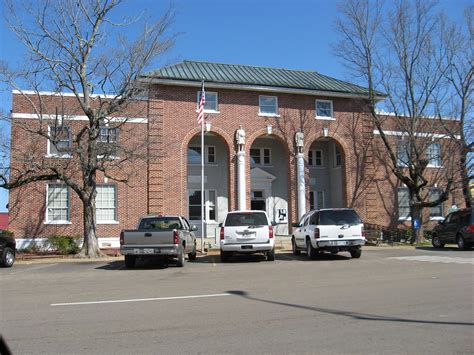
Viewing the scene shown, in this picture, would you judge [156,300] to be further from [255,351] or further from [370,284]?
[370,284]

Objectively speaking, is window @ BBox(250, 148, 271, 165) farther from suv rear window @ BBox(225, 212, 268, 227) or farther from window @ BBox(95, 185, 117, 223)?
suv rear window @ BBox(225, 212, 268, 227)

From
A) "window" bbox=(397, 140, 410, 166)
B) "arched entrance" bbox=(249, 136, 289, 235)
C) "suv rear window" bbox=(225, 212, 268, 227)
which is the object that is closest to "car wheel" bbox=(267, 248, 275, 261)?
"suv rear window" bbox=(225, 212, 268, 227)

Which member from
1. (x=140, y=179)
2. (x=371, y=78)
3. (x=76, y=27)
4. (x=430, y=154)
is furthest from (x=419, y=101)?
(x=76, y=27)

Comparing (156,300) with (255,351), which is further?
(156,300)

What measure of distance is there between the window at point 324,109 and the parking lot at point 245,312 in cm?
1729

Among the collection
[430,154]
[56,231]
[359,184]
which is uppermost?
[430,154]

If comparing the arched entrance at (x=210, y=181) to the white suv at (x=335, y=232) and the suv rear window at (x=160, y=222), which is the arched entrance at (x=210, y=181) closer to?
the suv rear window at (x=160, y=222)

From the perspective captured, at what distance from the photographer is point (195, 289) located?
34.9ft

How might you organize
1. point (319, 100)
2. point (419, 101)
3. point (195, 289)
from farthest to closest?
point (319, 100) < point (419, 101) < point (195, 289)

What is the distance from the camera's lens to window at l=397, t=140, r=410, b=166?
27656mm

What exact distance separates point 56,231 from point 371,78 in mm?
19591

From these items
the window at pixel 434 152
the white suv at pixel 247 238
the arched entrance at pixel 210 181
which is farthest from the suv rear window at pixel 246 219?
the window at pixel 434 152

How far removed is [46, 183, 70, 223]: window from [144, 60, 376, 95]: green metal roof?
8.02 metres

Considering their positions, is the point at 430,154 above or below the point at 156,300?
above
